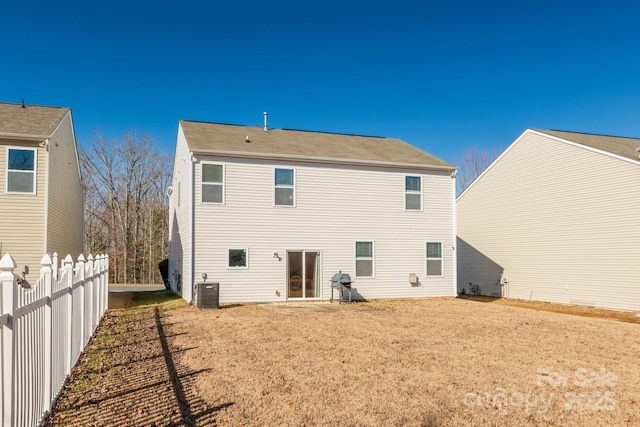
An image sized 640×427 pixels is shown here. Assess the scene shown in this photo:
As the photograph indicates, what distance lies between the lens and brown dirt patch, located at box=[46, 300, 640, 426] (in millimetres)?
4379

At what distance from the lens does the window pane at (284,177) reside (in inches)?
597

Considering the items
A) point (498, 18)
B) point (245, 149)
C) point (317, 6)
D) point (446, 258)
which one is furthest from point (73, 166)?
point (498, 18)

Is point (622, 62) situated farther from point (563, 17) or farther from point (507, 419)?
point (507, 419)

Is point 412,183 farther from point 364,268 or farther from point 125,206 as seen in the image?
point 125,206

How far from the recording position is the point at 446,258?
55.7ft

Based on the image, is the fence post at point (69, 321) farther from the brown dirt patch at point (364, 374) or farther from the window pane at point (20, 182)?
the window pane at point (20, 182)

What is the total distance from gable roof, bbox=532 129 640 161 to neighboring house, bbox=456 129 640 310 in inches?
2.7

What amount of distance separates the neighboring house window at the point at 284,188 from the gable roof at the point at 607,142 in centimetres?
1006

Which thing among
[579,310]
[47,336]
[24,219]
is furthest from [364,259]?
[47,336]

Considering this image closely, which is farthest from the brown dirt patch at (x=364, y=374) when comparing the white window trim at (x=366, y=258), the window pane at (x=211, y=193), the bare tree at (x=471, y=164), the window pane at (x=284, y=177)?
the bare tree at (x=471, y=164)

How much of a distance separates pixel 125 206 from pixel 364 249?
23666mm

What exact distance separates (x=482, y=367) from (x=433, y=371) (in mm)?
791

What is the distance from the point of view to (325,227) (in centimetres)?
1552

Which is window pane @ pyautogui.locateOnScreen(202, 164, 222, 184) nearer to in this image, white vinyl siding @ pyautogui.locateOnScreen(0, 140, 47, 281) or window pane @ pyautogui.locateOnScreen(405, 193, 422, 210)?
white vinyl siding @ pyautogui.locateOnScreen(0, 140, 47, 281)
